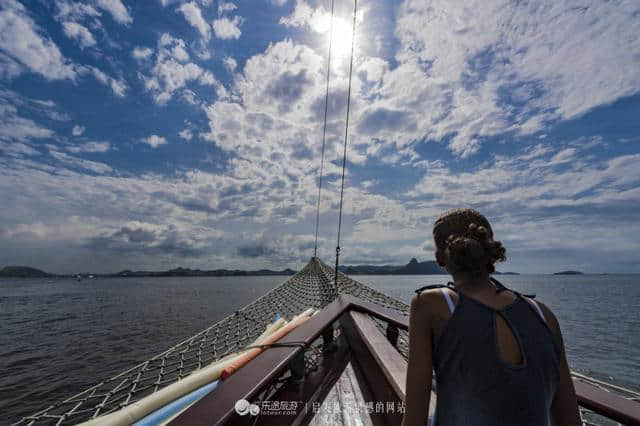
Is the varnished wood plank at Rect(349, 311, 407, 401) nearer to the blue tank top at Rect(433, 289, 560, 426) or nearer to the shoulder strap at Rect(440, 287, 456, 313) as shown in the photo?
the blue tank top at Rect(433, 289, 560, 426)

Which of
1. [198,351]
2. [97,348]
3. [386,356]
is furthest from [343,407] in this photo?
[97,348]

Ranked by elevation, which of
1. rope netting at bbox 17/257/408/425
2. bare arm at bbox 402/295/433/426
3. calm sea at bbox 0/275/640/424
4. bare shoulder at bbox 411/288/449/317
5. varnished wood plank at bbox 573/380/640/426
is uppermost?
bare shoulder at bbox 411/288/449/317

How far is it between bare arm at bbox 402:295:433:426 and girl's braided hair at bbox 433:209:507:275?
0.19m

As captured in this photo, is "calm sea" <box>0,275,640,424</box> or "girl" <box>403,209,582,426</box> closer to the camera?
"girl" <box>403,209,582,426</box>

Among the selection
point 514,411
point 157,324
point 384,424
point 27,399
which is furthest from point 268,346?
point 157,324

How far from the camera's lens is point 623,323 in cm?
2400

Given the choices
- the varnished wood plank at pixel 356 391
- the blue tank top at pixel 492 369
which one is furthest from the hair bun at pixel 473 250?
the varnished wood plank at pixel 356 391

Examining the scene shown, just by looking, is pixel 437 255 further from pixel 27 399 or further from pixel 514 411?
pixel 27 399

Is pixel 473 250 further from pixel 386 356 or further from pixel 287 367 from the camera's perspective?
pixel 386 356

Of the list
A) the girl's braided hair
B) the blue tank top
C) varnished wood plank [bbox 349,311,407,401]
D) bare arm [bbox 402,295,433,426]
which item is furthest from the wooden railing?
the girl's braided hair

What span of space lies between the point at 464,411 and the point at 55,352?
19110 millimetres

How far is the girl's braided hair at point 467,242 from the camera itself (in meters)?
0.96

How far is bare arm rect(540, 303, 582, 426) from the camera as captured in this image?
0.96 metres

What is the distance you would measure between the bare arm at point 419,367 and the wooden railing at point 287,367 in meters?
0.54
